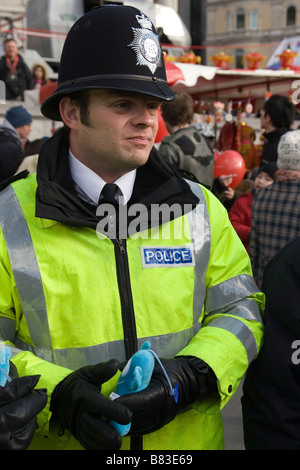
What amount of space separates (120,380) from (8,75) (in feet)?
32.0

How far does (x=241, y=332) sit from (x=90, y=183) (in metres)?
0.62

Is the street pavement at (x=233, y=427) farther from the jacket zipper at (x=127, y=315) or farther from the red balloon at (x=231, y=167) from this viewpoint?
the jacket zipper at (x=127, y=315)

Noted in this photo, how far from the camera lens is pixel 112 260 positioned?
67.6 inches

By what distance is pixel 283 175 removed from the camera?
3.68 meters

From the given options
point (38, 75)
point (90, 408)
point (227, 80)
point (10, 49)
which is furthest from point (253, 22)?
point (90, 408)

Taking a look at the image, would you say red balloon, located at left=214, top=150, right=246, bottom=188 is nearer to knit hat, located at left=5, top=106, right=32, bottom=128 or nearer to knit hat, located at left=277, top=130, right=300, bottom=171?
knit hat, located at left=277, top=130, right=300, bottom=171

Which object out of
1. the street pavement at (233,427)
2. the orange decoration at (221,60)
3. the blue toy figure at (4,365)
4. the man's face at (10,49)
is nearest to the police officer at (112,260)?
the blue toy figure at (4,365)

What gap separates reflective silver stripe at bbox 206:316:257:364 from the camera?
179cm

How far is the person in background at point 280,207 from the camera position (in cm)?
363

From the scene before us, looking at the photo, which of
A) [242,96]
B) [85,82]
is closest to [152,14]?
[242,96]

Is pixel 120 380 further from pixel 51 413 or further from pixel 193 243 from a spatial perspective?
pixel 193 243

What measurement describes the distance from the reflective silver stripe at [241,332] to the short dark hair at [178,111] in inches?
115

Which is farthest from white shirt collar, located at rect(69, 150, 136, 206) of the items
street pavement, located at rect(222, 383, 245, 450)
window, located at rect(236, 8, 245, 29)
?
window, located at rect(236, 8, 245, 29)

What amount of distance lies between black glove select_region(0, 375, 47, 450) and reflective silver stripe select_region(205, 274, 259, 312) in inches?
24.9
